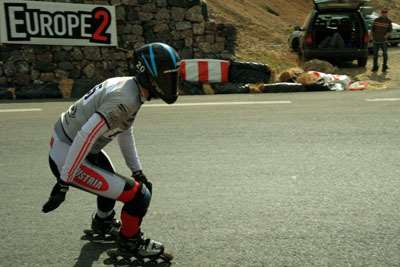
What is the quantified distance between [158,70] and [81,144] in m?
0.68

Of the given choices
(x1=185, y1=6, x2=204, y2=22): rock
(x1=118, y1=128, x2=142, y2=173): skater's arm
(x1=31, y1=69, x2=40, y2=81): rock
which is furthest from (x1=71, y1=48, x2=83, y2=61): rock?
(x1=118, y1=128, x2=142, y2=173): skater's arm

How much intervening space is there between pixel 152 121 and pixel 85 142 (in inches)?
223

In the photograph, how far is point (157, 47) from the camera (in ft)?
11.7

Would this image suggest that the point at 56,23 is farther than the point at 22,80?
No

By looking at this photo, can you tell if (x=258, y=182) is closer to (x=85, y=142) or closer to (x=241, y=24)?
(x=85, y=142)

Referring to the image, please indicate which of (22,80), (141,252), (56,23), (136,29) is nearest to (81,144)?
(141,252)

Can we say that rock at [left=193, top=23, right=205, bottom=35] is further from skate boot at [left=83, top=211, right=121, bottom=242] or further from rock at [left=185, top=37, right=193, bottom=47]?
skate boot at [left=83, top=211, right=121, bottom=242]

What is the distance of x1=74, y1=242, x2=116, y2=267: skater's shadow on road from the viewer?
4.12 metres

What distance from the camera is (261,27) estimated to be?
21.8 metres

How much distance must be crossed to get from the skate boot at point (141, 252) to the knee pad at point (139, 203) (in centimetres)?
24

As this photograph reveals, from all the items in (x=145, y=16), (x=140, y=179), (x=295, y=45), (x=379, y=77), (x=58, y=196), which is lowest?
(x=379, y=77)

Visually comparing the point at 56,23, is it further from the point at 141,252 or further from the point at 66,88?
the point at 141,252

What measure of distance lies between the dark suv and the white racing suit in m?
12.3

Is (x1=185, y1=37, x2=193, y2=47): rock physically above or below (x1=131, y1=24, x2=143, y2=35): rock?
below
